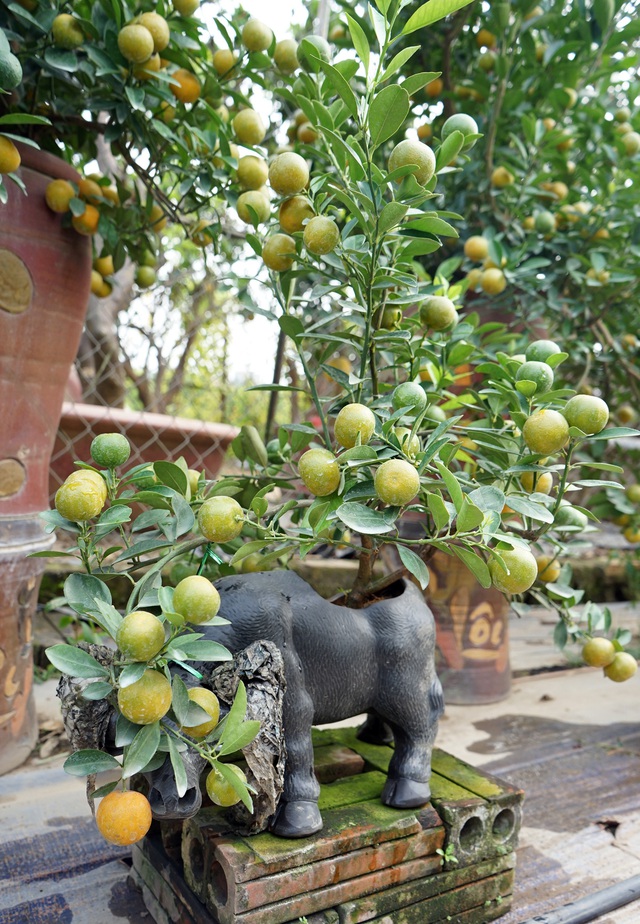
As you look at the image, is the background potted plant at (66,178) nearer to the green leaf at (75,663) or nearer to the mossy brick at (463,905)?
the green leaf at (75,663)

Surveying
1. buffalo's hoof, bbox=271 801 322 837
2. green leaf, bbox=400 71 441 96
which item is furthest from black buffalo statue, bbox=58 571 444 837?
green leaf, bbox=400 71 441 96

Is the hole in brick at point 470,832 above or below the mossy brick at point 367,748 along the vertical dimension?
below

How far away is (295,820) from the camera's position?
0.67 m

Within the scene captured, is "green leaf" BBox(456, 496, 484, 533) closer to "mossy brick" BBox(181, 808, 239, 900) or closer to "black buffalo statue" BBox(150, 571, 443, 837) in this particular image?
"black buffalo statue" BBox(150, 571, 443, 837)

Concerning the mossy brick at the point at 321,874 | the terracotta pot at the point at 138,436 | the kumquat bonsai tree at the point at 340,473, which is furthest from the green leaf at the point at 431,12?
the terracotta pot at the point at 138,436

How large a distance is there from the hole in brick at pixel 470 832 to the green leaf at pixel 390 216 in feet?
2.13

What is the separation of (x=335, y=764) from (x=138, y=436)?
1242 millimetres

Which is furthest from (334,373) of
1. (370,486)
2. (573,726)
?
(573,726)

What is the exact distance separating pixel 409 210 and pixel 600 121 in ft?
4.09

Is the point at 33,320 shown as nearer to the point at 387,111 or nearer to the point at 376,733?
the point at 387,111

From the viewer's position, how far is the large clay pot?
1037mm

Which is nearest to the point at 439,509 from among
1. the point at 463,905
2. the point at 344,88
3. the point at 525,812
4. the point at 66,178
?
the point at 344,88

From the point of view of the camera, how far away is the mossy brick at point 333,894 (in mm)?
620

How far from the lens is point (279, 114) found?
6.39 ft
